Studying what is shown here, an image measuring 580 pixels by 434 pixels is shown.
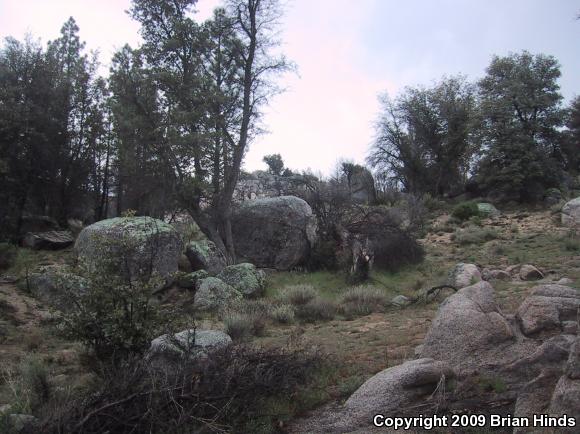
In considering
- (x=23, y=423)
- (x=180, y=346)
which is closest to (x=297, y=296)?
(x=180, y=346)

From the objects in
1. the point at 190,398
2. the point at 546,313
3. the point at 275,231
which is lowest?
the point at 190,398

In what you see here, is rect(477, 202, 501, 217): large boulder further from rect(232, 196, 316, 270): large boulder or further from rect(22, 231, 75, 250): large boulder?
rect(22, 231, 75, 250): large boulder

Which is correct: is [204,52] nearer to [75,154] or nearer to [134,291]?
[75,154]

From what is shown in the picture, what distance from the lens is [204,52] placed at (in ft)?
63.3

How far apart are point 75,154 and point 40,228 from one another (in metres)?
3.54

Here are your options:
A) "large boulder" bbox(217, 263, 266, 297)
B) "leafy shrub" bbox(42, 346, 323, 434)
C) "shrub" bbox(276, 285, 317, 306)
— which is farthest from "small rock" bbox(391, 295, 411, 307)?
"leafy shrub" bbox(42, 346, 323, 434)

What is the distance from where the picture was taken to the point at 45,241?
1812 cm

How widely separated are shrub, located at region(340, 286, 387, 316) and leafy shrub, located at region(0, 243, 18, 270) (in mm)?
10265

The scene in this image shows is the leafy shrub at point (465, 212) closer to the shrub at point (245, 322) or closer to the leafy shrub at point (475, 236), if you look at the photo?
the leafy shrub at point (475, 236)

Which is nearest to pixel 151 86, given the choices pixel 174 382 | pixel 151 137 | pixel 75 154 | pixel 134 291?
pixel 151 137

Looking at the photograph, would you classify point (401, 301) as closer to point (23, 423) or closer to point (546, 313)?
point (546, 313)

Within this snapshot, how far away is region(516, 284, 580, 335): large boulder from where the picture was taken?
530cm

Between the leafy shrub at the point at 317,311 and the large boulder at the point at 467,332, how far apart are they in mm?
5005

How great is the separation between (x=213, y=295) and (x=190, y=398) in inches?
314
